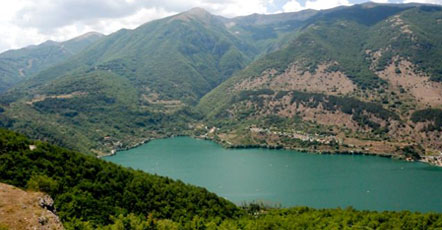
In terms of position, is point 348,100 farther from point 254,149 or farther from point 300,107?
point 254,149

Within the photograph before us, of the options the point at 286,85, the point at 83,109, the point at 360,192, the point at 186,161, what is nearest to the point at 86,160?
the point at 360,192

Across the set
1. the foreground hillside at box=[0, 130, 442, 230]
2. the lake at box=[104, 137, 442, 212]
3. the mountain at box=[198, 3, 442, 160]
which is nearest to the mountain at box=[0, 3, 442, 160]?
the mountain at box=[198, 3, 442, 160]

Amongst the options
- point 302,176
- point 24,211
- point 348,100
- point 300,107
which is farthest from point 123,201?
point 348,100

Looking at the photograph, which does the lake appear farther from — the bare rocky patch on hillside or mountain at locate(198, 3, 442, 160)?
the bare rocky patch on hillside

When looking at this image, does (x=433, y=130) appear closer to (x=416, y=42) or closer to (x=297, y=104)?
(x=297, y=104)

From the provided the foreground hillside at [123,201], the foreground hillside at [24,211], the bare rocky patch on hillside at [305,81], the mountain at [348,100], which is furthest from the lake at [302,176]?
Result: the bare rocky patch on hillside at [305,81]
